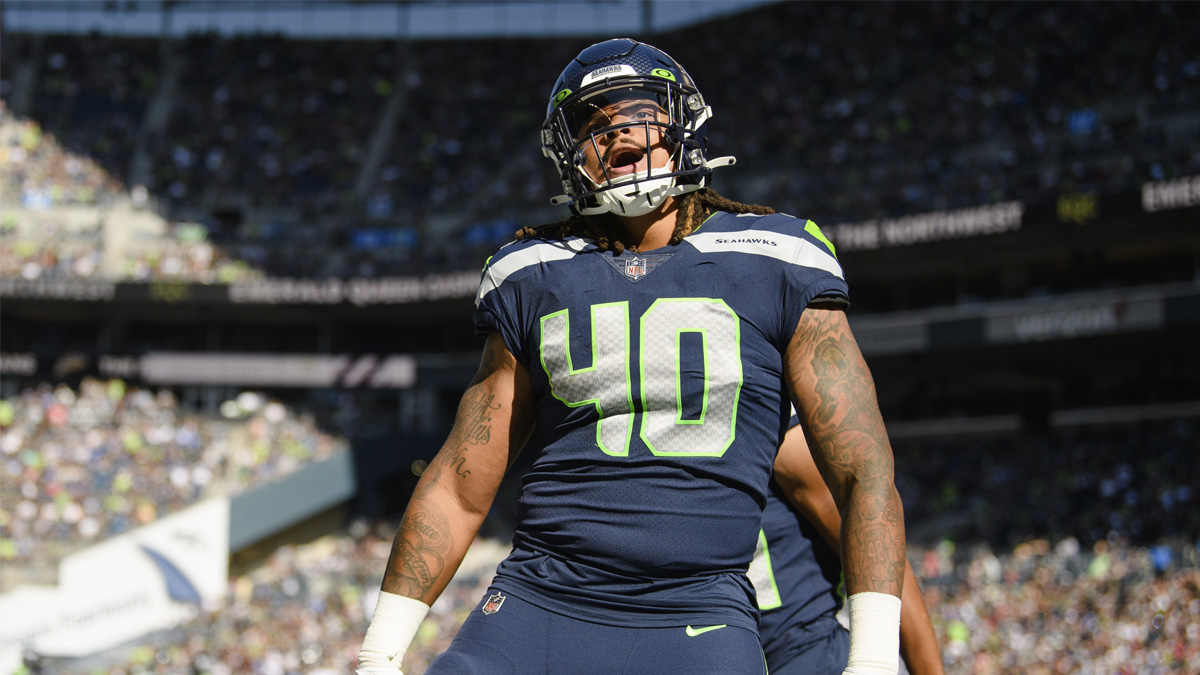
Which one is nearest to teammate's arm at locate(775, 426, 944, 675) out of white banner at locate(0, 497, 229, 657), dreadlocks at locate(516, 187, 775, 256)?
dreadlocks at locate(516, 187, 775, 256)

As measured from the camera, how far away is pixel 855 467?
246 centimetres

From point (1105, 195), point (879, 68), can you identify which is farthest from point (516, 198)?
point (1105, 195)

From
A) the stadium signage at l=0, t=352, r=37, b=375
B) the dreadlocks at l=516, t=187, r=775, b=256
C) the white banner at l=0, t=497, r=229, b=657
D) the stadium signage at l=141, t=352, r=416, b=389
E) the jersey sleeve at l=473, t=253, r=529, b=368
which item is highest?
the dreadlocks at l=516, t=187, r=775, b=256

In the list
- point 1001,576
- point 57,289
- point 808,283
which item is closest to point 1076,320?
point 1001,576

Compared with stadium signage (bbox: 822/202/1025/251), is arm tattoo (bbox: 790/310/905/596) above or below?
below

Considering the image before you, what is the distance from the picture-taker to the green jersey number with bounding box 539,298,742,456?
2.46 meters

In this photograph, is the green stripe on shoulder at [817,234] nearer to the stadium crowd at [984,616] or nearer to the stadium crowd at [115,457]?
the stadium crowd at [984,616]

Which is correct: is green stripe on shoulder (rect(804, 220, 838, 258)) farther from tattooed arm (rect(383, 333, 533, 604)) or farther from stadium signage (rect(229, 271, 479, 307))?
stadium signage (rect(229, 271, 479, 307))

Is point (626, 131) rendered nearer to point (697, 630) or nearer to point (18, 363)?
point (697, 630)

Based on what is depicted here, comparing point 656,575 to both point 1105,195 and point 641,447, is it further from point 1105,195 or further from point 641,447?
point 1105,195

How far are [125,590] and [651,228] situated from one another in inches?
818

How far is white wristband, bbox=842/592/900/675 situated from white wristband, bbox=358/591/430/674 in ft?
3.03

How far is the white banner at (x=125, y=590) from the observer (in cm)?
1981

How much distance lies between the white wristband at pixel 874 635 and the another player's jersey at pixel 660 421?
0.86 ft
